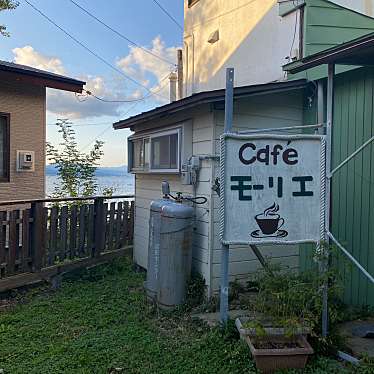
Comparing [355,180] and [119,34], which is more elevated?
[119,34]

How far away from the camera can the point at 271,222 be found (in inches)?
129

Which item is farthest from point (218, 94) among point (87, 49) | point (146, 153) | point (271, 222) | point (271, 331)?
point (87, 49)

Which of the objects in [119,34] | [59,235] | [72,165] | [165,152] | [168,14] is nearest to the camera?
[165,152]

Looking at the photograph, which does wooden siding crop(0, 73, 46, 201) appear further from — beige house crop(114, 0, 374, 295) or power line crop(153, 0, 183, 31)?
power line crop(153, 0, 183, 31)

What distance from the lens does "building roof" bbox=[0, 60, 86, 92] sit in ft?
19.5

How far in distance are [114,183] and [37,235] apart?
2.87m

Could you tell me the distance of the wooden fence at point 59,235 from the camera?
16.1ft

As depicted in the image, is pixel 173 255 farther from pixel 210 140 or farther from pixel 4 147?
pixel 4 147

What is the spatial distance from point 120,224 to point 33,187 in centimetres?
164

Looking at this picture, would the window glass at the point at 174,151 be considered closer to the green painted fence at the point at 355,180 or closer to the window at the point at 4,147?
the green painted fence at the point at 355,180

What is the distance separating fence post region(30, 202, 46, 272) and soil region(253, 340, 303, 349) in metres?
3.33

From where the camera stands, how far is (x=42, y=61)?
10633 mm

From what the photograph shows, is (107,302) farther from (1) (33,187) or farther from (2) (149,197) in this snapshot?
(1) (33,187)

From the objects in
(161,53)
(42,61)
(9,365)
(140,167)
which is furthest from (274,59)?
Result: (161,53)
